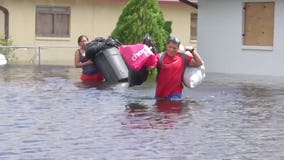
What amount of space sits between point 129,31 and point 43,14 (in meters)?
13.2

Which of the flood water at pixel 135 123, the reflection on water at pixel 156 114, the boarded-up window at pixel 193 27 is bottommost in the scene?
the flood water at pixel 135 123

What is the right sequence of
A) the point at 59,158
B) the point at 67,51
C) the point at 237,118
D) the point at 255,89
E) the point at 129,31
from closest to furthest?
the point at 59,158 → the point at 237,118 → the point at 255,89 → the point at 129,31 → the point at 67,51

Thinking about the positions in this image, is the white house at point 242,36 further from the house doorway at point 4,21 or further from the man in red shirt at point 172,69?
the house doorway at point 4,21

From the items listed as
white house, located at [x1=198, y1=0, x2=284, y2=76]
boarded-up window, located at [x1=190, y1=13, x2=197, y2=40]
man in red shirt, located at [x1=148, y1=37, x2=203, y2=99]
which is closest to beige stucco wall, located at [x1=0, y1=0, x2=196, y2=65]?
boarded-up window, located at [x1=190, y1=13, x2=197, y2=40]

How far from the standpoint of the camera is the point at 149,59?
14.2 meters

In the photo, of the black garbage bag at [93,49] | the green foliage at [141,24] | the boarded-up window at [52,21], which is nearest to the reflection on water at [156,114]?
the black garbage bag at [93,49]

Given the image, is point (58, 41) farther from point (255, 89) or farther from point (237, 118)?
point (237, 118)

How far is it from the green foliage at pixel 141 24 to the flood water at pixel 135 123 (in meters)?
3.85

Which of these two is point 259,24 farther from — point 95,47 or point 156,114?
point 156,114

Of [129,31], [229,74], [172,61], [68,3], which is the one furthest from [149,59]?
[68,3]

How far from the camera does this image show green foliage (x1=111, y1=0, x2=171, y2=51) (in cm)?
2261

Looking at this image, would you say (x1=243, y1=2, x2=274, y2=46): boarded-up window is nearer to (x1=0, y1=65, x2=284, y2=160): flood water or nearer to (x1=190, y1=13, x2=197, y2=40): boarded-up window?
(x1=0, y1=65, x2=284, y2=160): flood water

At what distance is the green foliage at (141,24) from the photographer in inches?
890

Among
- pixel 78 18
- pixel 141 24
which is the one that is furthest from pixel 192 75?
pixel 78 18
